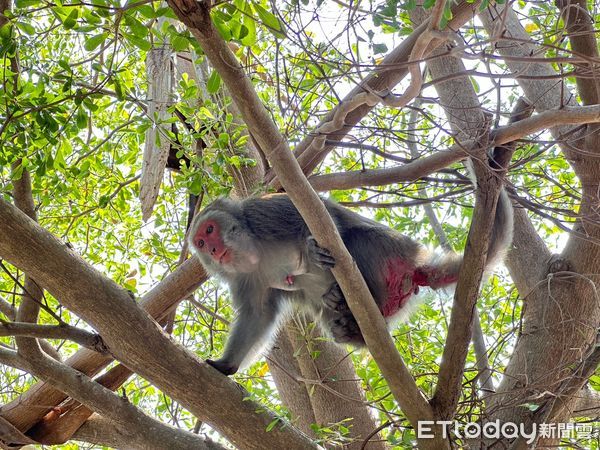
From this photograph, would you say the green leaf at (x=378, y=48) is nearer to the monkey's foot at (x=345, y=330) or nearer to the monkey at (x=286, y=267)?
the monkey at (x=286, y=267)

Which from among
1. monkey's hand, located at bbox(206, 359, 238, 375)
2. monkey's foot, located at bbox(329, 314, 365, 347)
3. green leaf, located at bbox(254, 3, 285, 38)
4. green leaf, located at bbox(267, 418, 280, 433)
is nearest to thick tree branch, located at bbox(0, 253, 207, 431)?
monkey's hand, located at bbox(206, 359, 238, 375)

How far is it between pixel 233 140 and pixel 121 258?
275 cm

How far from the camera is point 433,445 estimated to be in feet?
13.0

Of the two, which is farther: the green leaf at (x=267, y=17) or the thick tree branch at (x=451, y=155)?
the thick tree branch at (x=451, y=155)

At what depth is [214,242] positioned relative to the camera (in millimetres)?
4914

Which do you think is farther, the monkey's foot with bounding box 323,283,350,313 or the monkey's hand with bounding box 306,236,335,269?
the monkey's foot with bounding box 323,283,350,313

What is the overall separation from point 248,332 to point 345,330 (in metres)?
0.70

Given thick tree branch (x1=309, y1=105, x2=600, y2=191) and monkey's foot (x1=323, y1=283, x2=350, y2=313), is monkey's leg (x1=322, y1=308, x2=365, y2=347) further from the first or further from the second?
thick tree branch (x1=309, y1=105, x2=600, y2=191)

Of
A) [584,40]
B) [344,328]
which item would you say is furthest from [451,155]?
[344,328]

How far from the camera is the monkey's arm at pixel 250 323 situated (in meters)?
5.02

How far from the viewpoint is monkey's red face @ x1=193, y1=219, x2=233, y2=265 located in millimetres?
4910

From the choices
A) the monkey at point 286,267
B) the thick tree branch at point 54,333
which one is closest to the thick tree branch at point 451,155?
the monkey at point 286,267

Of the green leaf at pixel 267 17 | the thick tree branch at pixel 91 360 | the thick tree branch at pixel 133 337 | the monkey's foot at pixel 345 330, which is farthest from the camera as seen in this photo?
the monkey's foot at pixel 345 330

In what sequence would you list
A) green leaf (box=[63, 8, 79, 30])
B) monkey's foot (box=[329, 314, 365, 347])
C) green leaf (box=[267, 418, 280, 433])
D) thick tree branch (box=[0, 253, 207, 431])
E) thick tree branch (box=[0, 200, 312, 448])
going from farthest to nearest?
1. monkey's foot (box=[329, 314, 365, 347])
2. thick tree branch (box=[0, 253, 207, 431])
3. green leaf (box=[267, 418, 280, 433])
4. green leaf (box=[63, 8, 79, 30])
5. thick tree branch (box=[0, 200, 312, 448])
